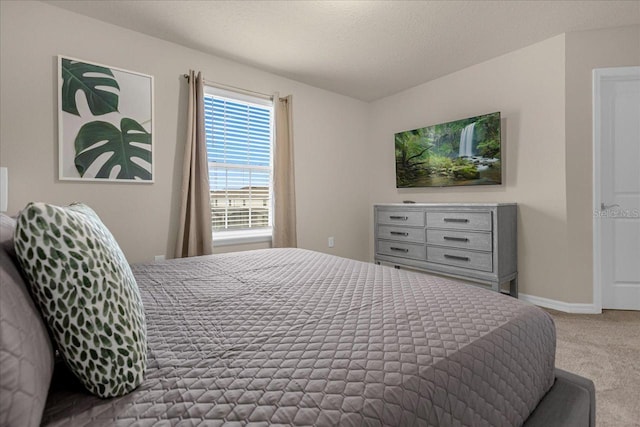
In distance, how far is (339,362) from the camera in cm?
73

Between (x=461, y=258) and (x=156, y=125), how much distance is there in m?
3.12

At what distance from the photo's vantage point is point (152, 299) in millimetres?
1224

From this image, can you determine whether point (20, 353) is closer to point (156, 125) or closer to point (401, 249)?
point (156, 125)

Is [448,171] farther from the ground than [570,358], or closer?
farther from the ground

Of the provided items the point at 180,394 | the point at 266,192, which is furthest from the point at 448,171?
the point at 180,394

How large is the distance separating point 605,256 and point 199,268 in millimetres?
3406

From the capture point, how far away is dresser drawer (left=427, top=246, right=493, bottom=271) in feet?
9.54

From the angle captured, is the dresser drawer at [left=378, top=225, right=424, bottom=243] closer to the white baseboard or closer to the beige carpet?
the white baseboard

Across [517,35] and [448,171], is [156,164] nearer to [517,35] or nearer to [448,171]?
[448,171]

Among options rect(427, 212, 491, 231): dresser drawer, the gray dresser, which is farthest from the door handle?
rect(427, 212, 491, 231): dresser drawer

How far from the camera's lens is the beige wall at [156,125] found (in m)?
2.24

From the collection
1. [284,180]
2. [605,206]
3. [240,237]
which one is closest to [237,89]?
[284,180]

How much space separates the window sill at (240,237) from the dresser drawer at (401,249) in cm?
140

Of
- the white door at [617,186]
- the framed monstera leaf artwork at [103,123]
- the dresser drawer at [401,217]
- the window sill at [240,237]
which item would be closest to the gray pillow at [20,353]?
the framed monstera leaf artwork at [103,123]
